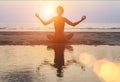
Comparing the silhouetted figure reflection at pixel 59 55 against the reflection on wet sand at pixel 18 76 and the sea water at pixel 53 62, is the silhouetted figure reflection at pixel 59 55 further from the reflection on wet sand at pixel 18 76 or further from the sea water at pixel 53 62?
the reflection on wet sand at pixel 18 76

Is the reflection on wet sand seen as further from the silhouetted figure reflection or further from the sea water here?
the silhouetted figure reflection

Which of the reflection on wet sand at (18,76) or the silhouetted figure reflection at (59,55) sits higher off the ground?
the reflection on wet sand at (18,76)

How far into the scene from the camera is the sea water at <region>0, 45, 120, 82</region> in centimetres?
916

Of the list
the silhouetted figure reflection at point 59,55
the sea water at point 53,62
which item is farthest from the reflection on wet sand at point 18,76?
the silhouetted figure reflection at point 59,55

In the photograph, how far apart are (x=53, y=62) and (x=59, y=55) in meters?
1.43

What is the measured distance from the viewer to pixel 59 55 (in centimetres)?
1275

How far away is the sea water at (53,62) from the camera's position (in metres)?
9.16

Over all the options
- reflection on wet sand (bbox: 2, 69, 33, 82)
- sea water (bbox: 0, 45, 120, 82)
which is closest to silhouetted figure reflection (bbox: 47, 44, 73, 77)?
sea water (bbox: 0, 45, 120, 82)

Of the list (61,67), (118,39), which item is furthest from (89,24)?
(61,67)

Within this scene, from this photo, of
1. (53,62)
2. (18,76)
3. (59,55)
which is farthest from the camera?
(59,55)

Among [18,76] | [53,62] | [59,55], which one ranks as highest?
[18,76]

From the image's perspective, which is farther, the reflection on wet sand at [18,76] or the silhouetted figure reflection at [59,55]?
the silhouetted figure reflection at [59,55]

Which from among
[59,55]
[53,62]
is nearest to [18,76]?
[53,62]

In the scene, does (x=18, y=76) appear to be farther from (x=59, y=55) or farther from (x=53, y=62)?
(x=59, y=55)
